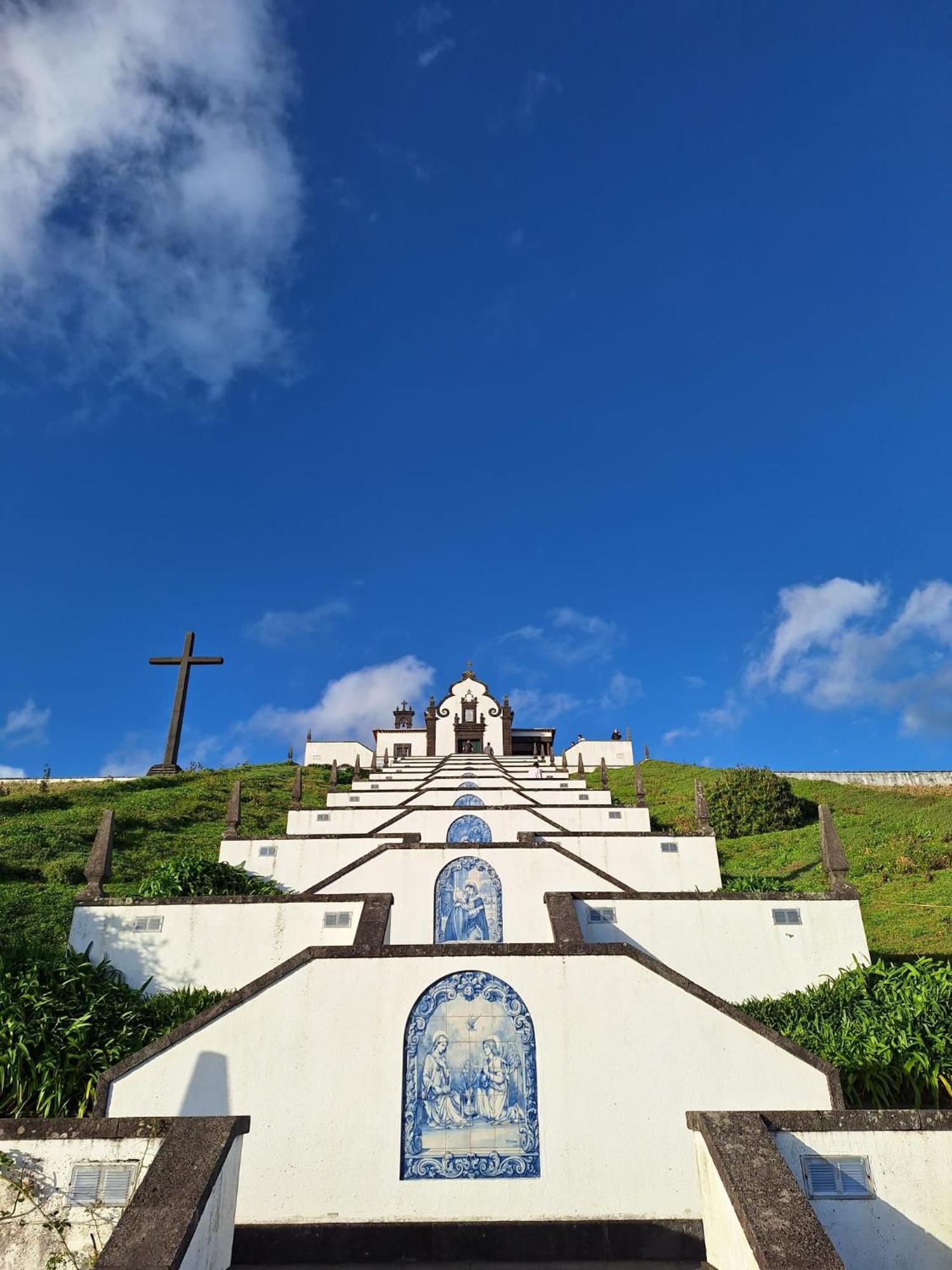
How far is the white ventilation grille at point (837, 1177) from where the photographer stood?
238 inches

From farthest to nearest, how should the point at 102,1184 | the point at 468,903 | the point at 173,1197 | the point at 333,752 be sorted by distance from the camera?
the point at 333,752 → the point at 468,903 → the point at 102,1184 → the point at 173,1197

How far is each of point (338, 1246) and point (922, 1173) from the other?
5.47m

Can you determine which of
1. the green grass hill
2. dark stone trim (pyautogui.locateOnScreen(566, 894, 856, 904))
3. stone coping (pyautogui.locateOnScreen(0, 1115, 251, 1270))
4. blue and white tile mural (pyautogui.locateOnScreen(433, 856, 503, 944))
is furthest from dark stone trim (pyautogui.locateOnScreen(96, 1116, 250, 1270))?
the green grass hill

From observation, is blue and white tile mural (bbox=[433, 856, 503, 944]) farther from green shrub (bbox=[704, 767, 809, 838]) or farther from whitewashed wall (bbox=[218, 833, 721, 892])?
green shrub (bbox=[704, 767, 809, 838])

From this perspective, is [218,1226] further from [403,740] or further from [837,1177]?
[403,740]

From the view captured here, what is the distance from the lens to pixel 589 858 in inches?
654

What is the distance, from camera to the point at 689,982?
920 centimetres

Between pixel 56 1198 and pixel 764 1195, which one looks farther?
pixel 56 1198

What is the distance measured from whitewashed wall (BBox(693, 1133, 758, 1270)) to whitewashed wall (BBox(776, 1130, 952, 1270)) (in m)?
0.62

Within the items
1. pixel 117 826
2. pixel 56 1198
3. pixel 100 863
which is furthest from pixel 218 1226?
pixel 117 826

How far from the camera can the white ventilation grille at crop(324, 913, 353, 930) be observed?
40.5 feet

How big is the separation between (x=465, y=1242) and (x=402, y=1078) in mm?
1575

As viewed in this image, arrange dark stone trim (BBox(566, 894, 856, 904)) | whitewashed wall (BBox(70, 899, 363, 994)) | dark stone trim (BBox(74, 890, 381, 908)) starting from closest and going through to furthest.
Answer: whitewashed wall (BBox(70, 899, 363, 994)), dark stone trim (BBox(74, 890, 381, 908)), dark stone trim (BBox(566, 894, 856, 904))

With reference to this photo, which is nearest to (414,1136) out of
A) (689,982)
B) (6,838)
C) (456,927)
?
(689,982)
